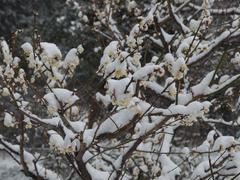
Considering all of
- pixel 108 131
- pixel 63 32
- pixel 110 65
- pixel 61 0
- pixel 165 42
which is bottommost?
pixel 108 131

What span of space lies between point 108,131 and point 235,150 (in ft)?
3.89

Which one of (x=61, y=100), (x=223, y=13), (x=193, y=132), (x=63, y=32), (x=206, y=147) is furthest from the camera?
(x=63, y=32)

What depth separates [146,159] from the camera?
4.84m

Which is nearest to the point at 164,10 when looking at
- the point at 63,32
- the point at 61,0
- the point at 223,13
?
the point at 223,13

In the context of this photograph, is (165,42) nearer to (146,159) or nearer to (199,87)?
(146,159)

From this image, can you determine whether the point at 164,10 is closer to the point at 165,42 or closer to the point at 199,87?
the point at 165,42

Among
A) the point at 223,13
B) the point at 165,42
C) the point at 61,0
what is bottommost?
the point at 165,42

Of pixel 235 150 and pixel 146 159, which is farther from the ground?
pixel 146 159

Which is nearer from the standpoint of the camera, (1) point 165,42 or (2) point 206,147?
(2) point 206,147

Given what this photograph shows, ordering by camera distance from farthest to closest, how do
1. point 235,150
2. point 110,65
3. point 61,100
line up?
point 235,150
point 61,100
point 110,65

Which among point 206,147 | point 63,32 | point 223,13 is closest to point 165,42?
point 223,13

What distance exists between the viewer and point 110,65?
2416mm

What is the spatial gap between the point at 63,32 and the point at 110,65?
1438 centimetres

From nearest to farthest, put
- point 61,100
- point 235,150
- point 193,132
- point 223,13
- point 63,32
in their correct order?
1. point 61,100
2. point 235,150
3. point 223,13
4. point 193,132
5. point 63,32
